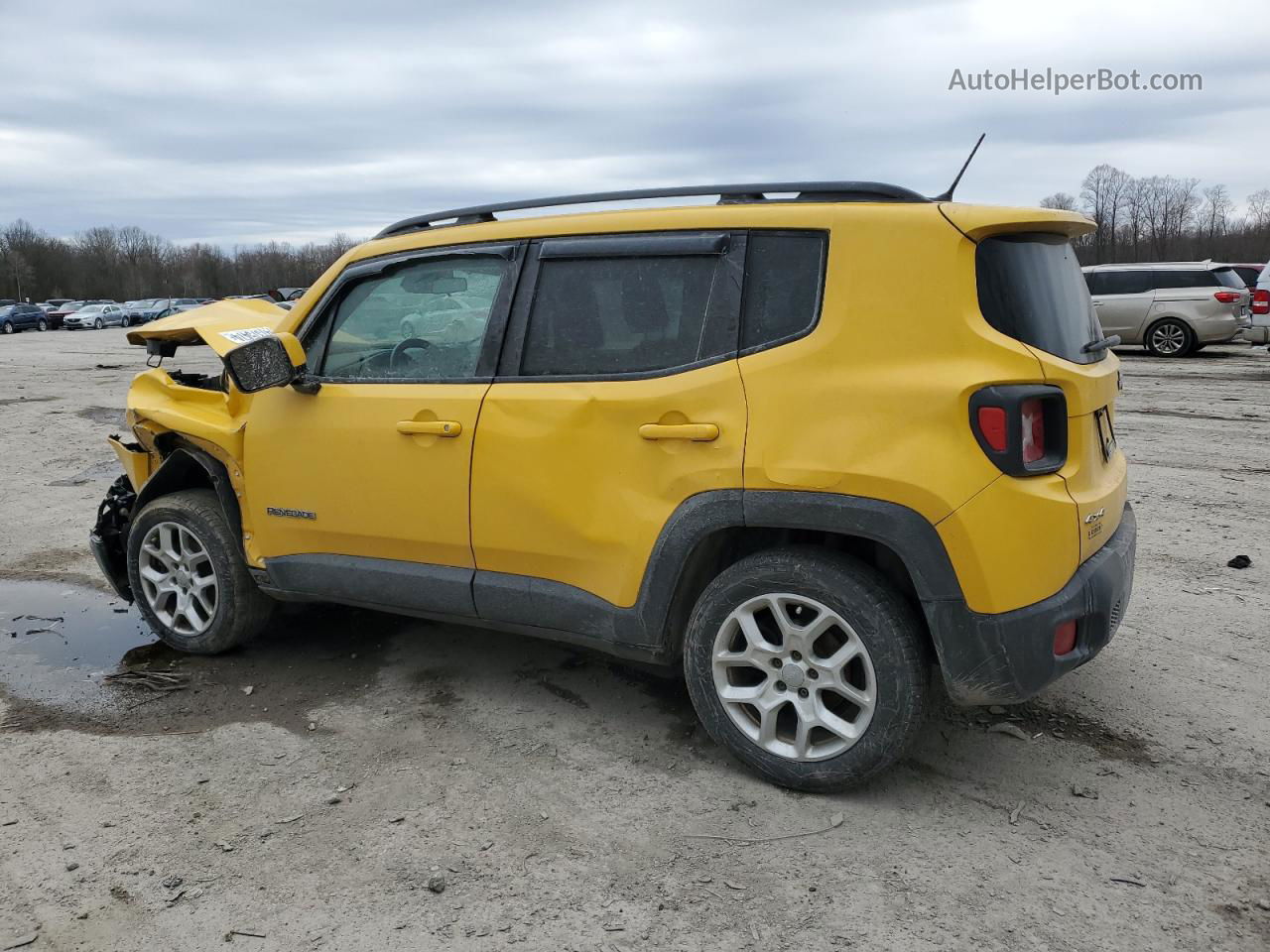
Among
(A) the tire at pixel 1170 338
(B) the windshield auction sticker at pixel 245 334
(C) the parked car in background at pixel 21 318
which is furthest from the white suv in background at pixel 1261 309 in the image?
(C) the parked car in background at pixel 21 318

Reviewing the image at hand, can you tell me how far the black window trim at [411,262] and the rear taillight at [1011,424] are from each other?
171 centimetres

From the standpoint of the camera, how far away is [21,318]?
153 feet

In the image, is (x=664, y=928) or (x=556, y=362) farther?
(x=556, y=362)

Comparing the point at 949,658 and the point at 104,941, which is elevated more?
the point at 949,658

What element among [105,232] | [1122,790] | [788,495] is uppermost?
[105,232]

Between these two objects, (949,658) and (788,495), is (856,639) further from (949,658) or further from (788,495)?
(788,495)

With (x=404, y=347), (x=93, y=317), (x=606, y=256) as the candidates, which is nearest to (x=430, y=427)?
(x=404, y=347)

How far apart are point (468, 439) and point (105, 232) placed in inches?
5267

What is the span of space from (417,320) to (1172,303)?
1773 centimetres

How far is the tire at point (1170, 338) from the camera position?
60.0ft

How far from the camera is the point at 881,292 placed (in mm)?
3104

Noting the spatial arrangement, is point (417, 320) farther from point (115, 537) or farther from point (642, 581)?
point (115, 537)

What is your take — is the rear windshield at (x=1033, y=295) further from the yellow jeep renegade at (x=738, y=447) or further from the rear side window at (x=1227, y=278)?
the rear side window at (x=1227, y=278)

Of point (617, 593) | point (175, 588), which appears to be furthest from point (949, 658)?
point (175, 588)
